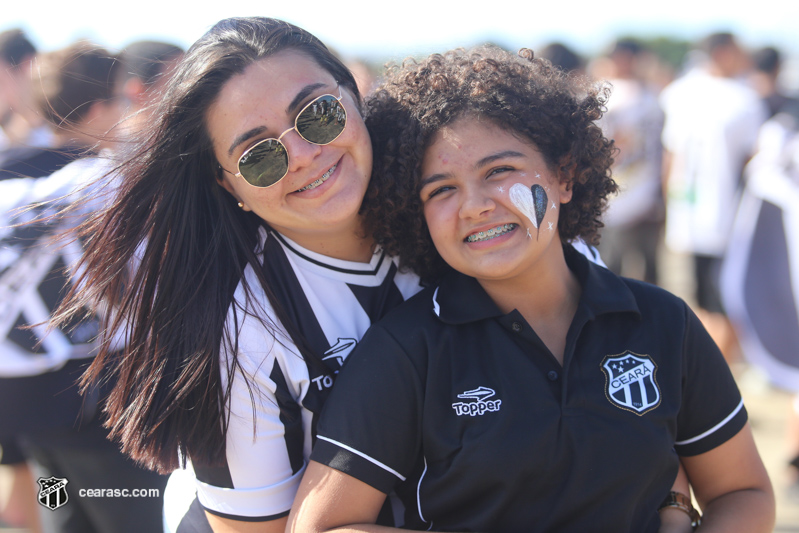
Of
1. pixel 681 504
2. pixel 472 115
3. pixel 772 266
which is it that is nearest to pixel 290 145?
pixel 472 115

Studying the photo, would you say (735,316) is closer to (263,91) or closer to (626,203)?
(626,203)

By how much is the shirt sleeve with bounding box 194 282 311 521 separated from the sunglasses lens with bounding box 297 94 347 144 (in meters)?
0.51

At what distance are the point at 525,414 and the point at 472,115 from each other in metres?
0.82

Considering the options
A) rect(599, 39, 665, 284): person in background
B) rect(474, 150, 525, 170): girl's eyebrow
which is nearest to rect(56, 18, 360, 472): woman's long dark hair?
rect(474, 150, 525, 170): girl's eyebrow

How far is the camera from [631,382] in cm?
171

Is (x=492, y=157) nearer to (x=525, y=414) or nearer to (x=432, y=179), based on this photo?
(x=432, y=179)

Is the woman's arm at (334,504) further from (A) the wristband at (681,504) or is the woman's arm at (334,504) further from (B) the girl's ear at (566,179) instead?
(B) the girl's ear at (566,179)

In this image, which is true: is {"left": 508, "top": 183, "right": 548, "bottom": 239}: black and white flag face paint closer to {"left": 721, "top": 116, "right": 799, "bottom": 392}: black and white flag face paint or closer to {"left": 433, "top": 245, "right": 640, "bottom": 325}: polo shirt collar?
{"left": 433, "top": 245, "right": 640, "bottom": 325}: polo shirt collar

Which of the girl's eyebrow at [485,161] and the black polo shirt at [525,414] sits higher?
the girl's eyebrow at [485,161]

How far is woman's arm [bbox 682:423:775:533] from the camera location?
178cm

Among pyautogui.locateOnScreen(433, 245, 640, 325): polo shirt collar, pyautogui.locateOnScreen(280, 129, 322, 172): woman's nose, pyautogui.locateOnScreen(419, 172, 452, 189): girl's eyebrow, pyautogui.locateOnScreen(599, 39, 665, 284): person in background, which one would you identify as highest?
pyautogui.locateOnScreen(280, 129, 322, 172): woman's nose

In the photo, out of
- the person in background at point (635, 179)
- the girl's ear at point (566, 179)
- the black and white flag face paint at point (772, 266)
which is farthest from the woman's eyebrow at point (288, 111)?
the person in background at point (635, 179)

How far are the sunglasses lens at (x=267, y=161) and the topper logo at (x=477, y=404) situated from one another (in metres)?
0.78

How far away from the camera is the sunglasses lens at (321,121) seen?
186cm
